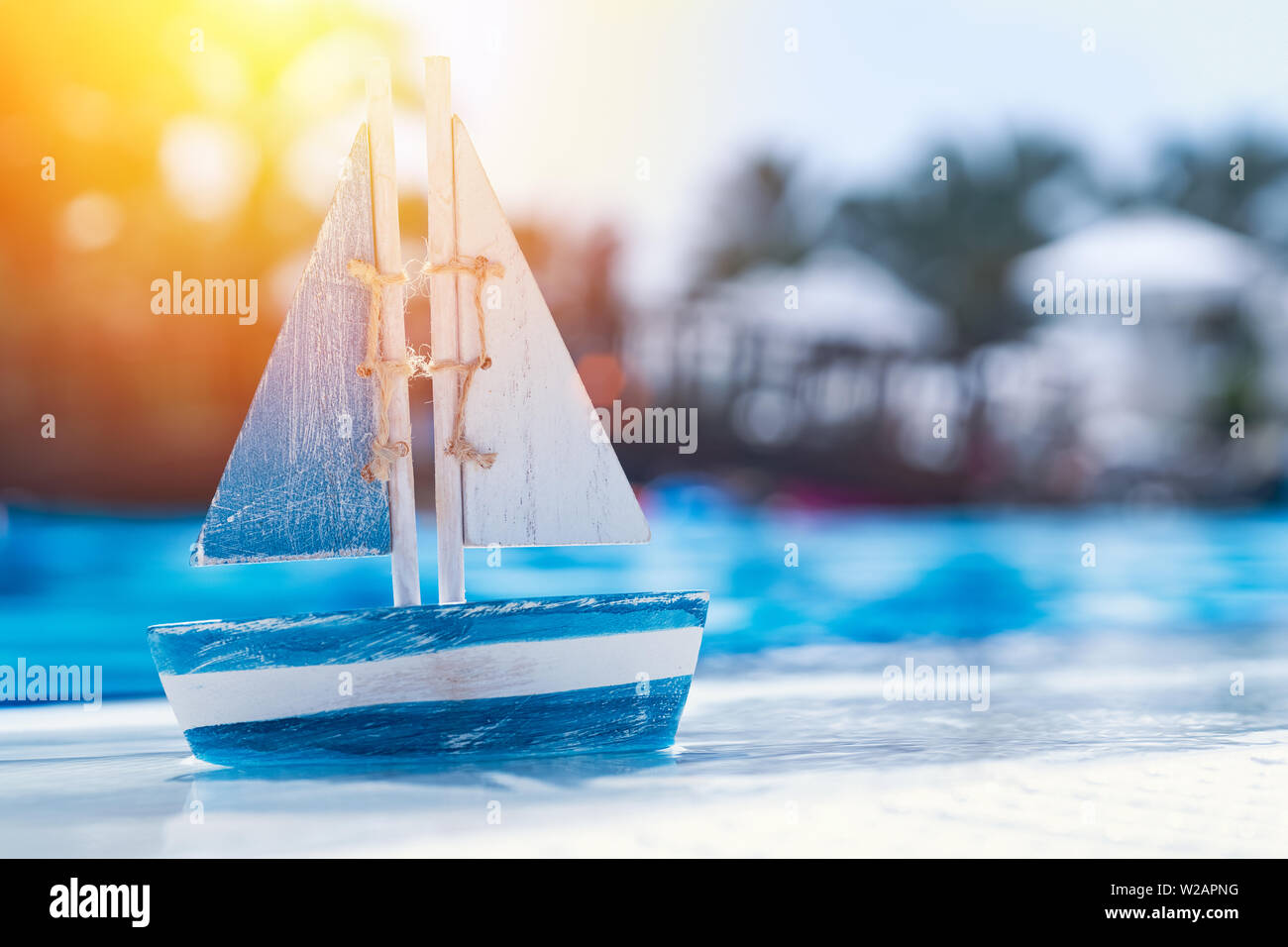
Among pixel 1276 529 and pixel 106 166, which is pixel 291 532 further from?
pixel 1276 529

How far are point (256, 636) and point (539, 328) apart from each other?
1.02 meters

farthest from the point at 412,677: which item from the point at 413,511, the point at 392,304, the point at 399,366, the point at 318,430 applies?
the point at 392,304

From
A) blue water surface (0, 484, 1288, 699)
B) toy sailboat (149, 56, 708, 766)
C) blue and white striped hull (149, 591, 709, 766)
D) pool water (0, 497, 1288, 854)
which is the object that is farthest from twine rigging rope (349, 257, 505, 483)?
blue water surface (0, 484, 1288, 699)

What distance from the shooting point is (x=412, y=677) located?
2.86 meters

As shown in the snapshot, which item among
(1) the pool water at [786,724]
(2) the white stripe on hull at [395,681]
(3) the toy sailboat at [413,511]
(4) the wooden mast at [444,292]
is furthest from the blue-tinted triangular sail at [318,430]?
(1) the pool water at [786,724]

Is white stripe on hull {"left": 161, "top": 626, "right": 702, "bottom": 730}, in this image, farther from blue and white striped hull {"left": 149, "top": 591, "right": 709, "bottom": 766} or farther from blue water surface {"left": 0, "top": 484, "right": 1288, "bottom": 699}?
blue water surface {"left": 0, "top": 484, "right": 1288, "bottom": 699}

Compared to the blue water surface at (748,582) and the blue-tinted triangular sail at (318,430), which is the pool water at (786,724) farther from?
the blue-tinted triangular sail at (318,430)

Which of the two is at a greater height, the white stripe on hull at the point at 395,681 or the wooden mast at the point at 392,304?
the wooden mast at the point at 392,304

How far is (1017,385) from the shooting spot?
14.4 metres

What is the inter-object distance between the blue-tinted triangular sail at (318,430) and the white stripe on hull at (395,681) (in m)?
0.29

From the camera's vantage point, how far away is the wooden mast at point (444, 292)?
2998 mm

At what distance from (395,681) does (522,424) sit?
2.32 feet

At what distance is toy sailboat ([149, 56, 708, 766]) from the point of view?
9.33 ft

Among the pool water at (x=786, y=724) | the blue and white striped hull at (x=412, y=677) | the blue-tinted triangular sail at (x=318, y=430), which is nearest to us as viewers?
the pool water at (x=786, y=724)
